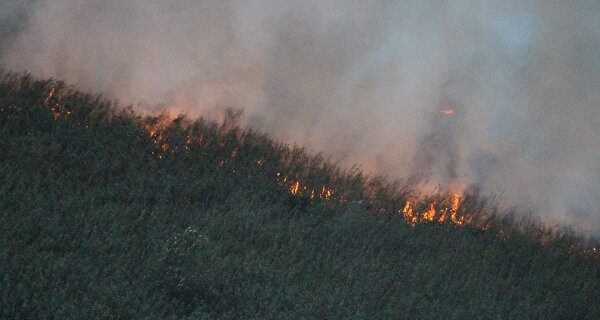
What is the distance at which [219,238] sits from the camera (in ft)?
15.7

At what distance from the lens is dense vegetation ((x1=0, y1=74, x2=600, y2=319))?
3.97 m

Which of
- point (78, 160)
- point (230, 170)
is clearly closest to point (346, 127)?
point (230, 170)

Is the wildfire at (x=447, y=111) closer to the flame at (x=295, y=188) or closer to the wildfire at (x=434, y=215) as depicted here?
the wildfire at (x=434, y=215)

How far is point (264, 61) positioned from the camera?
7902mm

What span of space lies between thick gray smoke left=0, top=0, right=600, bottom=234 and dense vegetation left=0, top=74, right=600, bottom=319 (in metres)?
0.81

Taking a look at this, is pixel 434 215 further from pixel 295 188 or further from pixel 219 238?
pixel 219 238

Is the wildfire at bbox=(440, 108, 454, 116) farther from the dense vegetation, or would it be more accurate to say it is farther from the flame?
the flame

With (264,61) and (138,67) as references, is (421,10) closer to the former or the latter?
(264,61)

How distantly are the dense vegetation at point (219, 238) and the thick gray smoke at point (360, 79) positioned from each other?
0.81m

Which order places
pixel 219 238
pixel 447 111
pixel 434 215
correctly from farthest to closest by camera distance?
pixel 447 111, pixel 434 215, pixel 219 238

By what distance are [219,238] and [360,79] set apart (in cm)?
388

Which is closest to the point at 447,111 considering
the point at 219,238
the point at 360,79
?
the point at 360,79

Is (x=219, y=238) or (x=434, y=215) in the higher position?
(x=434, y=215)

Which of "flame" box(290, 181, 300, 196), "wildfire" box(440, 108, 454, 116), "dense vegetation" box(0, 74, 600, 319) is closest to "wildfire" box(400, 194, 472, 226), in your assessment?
"dense vegetation" box(0, 74, 600, 319)
